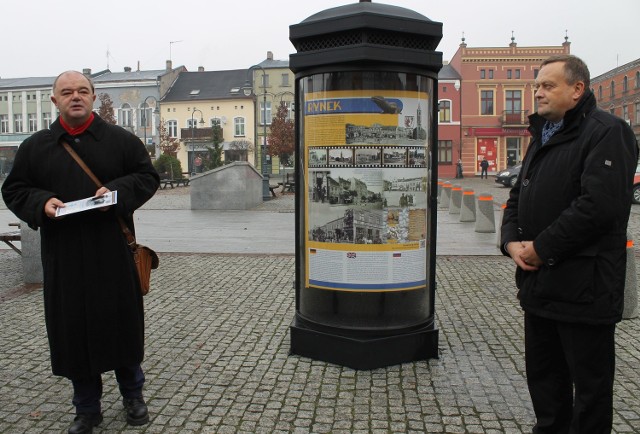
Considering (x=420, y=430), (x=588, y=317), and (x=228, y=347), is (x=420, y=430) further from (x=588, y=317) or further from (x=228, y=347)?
(x=228, y=347)

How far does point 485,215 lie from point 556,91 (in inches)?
418

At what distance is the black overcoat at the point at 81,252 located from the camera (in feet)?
11.6

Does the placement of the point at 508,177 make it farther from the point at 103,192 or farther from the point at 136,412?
the point at 103,192

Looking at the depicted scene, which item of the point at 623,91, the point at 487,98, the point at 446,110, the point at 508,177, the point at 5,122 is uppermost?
the point at 623,91

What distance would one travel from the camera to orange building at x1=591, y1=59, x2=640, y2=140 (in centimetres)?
5694

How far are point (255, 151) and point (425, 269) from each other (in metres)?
59.1

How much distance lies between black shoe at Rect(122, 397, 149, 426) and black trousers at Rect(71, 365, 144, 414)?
0.04m

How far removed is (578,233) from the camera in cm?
284

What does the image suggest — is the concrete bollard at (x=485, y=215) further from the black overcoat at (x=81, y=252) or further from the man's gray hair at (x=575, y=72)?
the black overcoat at (x=81, y=252)

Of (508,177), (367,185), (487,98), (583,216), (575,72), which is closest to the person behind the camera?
(583,216)

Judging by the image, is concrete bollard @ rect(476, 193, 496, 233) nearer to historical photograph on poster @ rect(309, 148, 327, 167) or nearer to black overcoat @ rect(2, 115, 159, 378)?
→ historical photograph on poster @ rect(309, 148, 327, 167)

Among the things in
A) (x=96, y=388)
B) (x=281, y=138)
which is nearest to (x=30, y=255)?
(x=96, y=388)

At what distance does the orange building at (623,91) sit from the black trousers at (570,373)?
56.7 m

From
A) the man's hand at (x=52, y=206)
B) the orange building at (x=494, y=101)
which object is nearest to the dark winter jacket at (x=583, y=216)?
the man's hand at (x=52, y=206)
